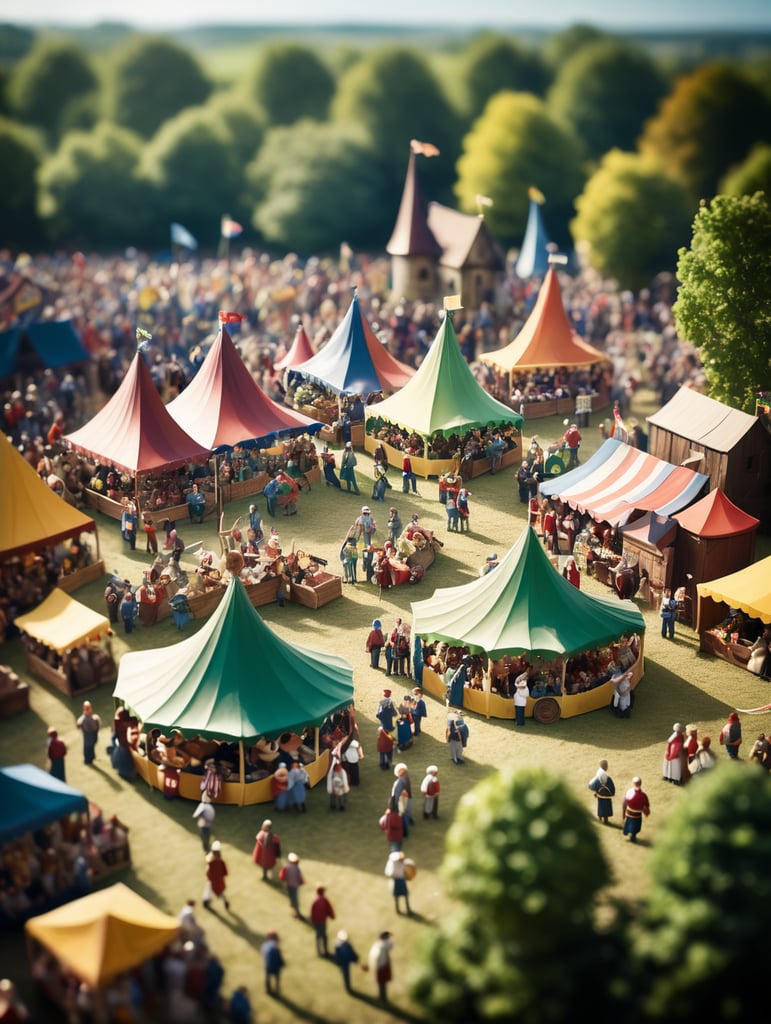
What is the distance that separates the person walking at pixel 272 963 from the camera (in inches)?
688

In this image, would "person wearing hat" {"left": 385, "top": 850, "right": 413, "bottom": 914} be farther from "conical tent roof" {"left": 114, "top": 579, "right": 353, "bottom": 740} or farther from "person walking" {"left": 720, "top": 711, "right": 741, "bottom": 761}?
"person walking" {"left": 720, "top": 711, "right": 741, "bottom": 761}

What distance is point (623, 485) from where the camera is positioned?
3036 cm

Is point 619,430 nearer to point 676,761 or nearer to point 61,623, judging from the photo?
point 676,761

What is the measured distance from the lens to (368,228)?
70.8 metres

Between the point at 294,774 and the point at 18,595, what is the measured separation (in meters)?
8.90

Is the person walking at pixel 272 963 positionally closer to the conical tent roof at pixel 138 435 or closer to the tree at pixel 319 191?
the conical tent roof at pixel 138 435

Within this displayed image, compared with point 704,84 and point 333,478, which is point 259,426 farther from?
point 704,84

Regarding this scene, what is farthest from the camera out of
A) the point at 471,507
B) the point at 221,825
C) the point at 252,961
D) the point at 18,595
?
the point at 471,507

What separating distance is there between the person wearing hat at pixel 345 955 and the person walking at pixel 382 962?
0.28m

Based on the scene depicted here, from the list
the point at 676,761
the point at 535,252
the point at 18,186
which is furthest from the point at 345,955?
the point at 18,186

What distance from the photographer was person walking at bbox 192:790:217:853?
20.4 meters

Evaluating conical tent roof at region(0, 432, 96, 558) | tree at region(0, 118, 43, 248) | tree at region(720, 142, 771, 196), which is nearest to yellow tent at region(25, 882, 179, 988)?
conical tent roof at region(0, 432, 96, 558)

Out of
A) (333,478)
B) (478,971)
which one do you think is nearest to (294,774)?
(478,971)

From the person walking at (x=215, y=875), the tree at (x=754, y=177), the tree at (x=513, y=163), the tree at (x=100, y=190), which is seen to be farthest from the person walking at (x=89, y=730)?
the tree at (x=100, y=190)
